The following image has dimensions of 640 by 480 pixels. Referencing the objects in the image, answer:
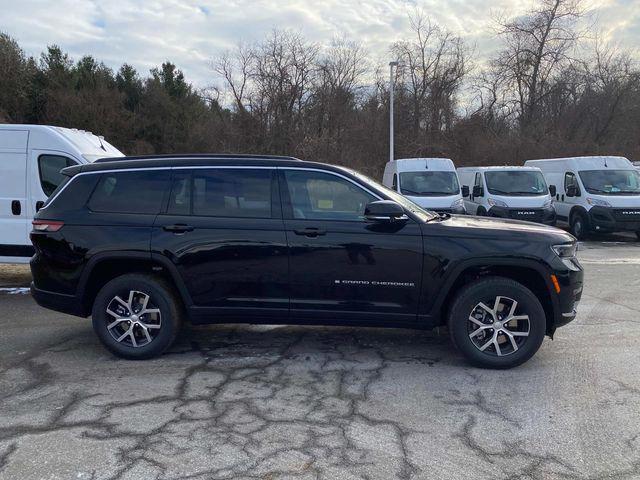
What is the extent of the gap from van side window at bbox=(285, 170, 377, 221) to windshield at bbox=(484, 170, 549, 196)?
437 inches

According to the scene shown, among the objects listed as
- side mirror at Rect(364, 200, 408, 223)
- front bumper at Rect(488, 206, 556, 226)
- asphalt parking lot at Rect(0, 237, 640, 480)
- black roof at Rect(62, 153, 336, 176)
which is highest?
black roof at Rect(62, 153, 336, 176)

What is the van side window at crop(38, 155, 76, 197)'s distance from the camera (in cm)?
797

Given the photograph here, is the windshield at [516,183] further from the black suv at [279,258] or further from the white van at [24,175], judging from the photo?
the white van at [24,175]

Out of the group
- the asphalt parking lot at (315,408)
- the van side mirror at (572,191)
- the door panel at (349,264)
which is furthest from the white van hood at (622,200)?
the door panel at (349,264)

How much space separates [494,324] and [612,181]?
39.3 feet

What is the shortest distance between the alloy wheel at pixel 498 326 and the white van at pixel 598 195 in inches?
423

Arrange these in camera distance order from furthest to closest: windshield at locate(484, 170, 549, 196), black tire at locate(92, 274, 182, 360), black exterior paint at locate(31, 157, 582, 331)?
1. windshield at locate(484, 170, 549, 196)
2. black tire at locate(92, 274, 182, 360)
3. black exterior paint at locate(31, 157, 582, 331)

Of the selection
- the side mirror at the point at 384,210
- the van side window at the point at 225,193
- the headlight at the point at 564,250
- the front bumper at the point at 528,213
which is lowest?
the headlight at the point at 564,250

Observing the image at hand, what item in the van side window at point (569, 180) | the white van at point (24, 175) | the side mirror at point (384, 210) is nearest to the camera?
the side mirror at point (384, 210)

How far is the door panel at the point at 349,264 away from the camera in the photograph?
4.65 metres

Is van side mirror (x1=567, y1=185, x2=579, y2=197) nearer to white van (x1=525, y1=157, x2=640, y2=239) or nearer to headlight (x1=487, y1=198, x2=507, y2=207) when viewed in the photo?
white van (x1=525, y1=157, x2=640, y2=239)

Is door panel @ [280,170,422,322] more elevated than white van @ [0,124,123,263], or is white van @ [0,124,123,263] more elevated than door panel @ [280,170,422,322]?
white van @ [0,124,123,263]

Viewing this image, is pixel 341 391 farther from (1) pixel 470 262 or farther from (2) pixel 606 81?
(2) pixel 606 81

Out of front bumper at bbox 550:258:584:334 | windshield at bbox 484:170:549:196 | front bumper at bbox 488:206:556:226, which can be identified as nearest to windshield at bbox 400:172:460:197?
front bumper at bbox 488:206:556:226
